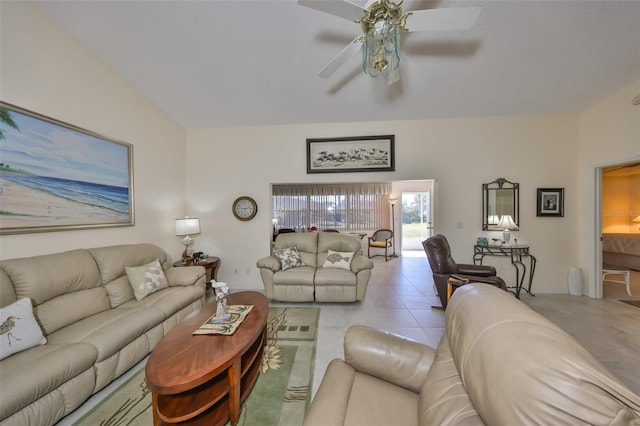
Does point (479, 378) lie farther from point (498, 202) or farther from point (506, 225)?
point (498, 202)

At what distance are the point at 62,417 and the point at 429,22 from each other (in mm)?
3677

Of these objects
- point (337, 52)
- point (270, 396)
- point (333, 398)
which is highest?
point (337, 52)

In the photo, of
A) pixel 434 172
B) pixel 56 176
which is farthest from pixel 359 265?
pixel 56 176

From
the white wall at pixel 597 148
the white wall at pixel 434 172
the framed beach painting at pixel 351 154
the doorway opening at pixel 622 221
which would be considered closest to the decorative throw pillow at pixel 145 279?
the white wall at pixel 434 172

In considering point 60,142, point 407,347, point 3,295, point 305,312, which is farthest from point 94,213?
point 407,347

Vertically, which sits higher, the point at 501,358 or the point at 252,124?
the point at 252,124

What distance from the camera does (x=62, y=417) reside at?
1470 mm

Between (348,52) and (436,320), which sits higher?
(348,52)

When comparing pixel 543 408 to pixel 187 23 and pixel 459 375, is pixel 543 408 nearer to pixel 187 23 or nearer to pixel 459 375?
pixel 459 375

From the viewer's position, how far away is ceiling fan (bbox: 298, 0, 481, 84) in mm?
1425

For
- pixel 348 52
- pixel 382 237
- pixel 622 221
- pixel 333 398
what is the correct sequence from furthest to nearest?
1. pixel 382 237
2. pixel 622 221
3. pixel 348 52
4. pixel 333 398

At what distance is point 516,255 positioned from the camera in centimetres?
349

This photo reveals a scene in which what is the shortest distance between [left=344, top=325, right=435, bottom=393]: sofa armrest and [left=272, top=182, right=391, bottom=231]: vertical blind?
6591 millimetres

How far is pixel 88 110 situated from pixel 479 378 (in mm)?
4008
